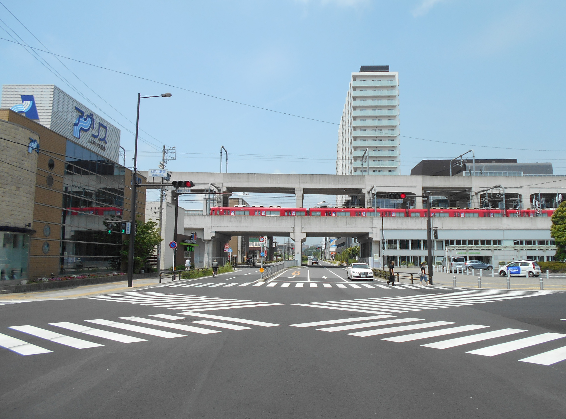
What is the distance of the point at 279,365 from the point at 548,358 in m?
4.84

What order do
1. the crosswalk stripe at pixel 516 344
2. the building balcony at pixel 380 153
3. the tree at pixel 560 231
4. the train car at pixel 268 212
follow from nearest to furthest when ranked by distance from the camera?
the crosswalk stripe at pixel 516 344, the tree at pixel 560 231, the train car at pixel 268 212, the building balcony at pixel 380 153

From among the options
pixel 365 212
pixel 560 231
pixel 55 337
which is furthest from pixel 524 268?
pixel 55 337

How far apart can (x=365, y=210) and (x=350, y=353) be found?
57700mm

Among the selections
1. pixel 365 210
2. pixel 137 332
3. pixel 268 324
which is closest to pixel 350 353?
pixel 268 324

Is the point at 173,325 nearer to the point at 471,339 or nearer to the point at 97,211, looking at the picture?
the point at 471,339

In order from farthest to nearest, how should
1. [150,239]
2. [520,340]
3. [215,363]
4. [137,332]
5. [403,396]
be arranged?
1. [150,239]
2. [137,332]
3. [520,340]
4. [215,363]
5. [403,396]

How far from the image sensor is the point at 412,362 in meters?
6.88

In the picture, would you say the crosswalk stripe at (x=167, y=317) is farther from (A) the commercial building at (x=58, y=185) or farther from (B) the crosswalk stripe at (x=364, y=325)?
(A) the commercial building at (x=58, y=185)

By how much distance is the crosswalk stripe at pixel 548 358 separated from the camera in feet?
22.9

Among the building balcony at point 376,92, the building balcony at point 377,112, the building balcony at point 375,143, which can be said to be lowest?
the building balcony at point 375,143

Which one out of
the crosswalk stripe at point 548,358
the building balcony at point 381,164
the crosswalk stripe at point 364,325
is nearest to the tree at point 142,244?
the crosswalk stripe at point 364,325

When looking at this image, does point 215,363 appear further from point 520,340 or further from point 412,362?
point 520,340

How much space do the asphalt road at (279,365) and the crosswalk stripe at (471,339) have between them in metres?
0.04

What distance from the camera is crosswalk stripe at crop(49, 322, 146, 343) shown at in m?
8.62
